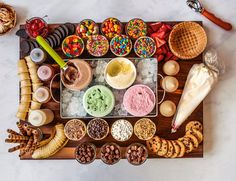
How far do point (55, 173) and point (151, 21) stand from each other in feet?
2.92

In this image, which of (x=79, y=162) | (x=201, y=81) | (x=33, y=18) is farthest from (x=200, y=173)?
(x=33, y=18)

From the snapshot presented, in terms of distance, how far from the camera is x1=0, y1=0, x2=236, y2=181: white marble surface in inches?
76.7

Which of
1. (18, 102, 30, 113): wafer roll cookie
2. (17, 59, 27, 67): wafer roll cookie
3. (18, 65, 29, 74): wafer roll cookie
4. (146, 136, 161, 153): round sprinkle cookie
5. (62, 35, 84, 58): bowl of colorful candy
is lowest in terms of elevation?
(146, 136, 161, 153): round sprinkle cookie

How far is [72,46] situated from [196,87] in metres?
0.61

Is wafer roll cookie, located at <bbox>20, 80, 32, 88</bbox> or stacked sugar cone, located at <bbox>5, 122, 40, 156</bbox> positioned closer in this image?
stacked sugar cone, located at <bbox>5, 122, 40, 156</bbox>

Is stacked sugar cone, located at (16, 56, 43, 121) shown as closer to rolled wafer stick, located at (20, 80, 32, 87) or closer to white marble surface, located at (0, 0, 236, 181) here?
rolled wafer stick, located at (20, 80, 32, 87)

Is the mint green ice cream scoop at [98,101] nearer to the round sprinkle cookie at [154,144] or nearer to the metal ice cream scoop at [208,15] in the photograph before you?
the round sprinkle cookie at [154,144]

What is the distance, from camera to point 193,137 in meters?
1.84

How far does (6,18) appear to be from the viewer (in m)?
1.93

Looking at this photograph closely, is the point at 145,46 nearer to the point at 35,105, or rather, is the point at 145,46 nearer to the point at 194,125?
the point at 194,125

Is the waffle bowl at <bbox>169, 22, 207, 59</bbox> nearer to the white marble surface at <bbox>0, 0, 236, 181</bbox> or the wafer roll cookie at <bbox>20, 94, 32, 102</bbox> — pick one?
the white marble surface at <bbox>0, 0, 236, 181</bbox>

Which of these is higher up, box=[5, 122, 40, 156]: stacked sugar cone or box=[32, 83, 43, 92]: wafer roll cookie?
box=[32, 83, 43, 92]: wafer roll cookie

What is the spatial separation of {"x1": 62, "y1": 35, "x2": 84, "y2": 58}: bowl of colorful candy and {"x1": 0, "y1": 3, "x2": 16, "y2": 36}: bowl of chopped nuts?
0.29 meters

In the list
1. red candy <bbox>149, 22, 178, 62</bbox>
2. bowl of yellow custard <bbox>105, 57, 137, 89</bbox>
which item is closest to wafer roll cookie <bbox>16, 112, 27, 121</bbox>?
bowl of yellow custard <bbox>105, 57, 137, 89</bbox>
